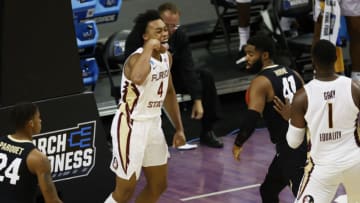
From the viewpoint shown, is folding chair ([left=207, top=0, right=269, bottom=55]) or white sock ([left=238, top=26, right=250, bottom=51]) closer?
white sock ([left=238, top=26, right=250, bottom=51])

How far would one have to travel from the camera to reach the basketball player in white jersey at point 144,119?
27.2 feet

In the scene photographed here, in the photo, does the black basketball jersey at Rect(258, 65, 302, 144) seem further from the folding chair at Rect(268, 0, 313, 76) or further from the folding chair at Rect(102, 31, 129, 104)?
the folding chair at Rect(268, 0, 313, 76)

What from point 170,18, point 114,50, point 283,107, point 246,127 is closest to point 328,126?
point 283,107

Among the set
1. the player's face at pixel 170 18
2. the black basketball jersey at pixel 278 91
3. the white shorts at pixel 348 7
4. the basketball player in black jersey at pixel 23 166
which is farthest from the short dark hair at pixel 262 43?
the white shorts at pixel 348 7

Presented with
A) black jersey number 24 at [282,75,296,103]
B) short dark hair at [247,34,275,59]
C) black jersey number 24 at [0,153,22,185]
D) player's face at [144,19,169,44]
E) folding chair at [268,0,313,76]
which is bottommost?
folding chair at [268,0,313,76]

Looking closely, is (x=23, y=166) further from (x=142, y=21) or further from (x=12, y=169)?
(x=142, y=21)

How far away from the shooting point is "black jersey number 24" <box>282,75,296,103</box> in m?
8.23

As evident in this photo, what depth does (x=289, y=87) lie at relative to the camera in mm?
8297

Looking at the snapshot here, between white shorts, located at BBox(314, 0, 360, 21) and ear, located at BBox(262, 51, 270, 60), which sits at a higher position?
ear, located at BBox(262, 51, 270, 60)

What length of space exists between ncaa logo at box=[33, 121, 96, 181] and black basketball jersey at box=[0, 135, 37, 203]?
1855mm

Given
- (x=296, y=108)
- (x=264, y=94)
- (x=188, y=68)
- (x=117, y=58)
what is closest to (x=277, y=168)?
(x=264, y=94)

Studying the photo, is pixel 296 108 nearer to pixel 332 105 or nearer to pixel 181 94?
pixel 332 105

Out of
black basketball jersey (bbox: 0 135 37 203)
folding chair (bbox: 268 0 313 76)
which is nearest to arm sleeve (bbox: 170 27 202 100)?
folding chair (bbox: 268 0 313 76)

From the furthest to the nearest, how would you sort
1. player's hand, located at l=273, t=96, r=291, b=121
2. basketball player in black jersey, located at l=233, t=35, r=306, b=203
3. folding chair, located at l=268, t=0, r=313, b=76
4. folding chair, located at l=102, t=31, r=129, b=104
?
1. folding chair, located at l=268, t=0, r=313, b=76
2. folding chair, located at l=102, t=31, r=129, b=104
3. basketball player in black jersey, located at l=233, t=35, r=306, b=203
4. player's hand, located at l=273, t=96, r=291, b=121
